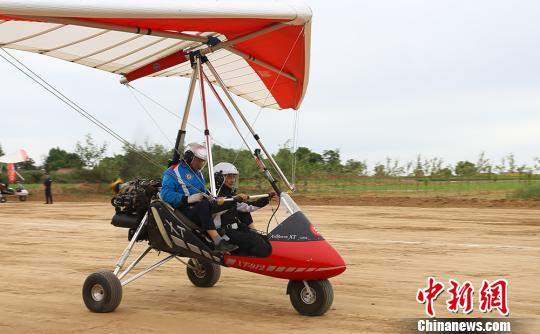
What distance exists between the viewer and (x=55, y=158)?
57594mm

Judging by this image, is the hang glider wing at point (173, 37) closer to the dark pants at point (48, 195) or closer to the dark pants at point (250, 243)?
the dark pants at point (250, 243)

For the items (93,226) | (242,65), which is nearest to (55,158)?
(93,226)

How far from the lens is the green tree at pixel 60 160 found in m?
42.8

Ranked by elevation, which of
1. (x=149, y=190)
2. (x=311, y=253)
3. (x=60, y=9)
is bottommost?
(x=311, y=253)

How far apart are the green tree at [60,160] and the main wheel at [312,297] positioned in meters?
36.1

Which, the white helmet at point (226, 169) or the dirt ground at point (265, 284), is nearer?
the dirt ground at point (265, 284)

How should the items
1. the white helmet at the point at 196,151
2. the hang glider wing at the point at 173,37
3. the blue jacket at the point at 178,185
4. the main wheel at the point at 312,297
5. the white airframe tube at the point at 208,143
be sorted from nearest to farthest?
the hang glider wing at the point at 173,37 → the main wheel at the point at 312,297 → the white airframe tube at the point at 208,143 → the blue jacket at the point at 178,185 → the white helmet at the point at 196,151

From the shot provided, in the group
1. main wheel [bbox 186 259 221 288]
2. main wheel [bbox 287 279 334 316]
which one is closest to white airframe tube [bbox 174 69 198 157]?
main wheel [bbox 186 259 221 288]

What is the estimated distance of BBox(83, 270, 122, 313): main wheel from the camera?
721 centimetres

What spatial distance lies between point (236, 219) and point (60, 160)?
48713mm

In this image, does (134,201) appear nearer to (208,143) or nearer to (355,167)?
(208,143)

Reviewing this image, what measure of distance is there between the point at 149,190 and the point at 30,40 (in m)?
2.38

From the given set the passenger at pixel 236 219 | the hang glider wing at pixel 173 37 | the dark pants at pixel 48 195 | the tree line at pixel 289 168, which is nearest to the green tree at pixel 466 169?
the tree line at pixel 289 168

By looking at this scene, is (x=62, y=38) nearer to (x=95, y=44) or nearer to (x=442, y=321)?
(x=95, y=44)
